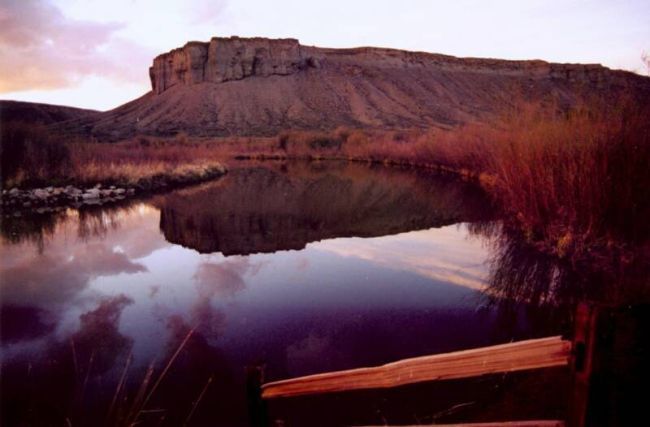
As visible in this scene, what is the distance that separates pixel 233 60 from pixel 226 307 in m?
80.1

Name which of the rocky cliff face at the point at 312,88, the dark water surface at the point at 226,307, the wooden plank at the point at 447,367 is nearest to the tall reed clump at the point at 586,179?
the dark water surface at the point at 226,307

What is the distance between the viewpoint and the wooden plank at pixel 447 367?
1654 millimetres

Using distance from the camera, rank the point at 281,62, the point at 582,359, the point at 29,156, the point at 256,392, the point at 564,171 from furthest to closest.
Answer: the point at 281,62
the point at 29,156
the point at 564,171
the point at 256,392
the point at 582,359

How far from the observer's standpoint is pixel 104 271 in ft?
22.1

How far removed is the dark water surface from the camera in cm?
351

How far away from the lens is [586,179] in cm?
Answer: 604

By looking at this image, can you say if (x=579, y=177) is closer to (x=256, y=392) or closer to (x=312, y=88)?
(x=256, y=392)

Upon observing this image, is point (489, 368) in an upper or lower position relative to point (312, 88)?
lower

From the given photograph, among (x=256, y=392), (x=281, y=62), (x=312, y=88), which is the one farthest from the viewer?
(x=281, y=62)

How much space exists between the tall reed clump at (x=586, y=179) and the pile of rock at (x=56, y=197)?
438 inches

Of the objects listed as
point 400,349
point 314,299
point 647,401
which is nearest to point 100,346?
point 314,299

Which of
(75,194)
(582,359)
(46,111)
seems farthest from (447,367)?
(46,111)

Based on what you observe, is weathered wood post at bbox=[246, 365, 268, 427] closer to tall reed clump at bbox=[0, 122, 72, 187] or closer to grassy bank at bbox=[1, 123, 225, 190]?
grassy bank at bbox=[1, 123, 225, 190]

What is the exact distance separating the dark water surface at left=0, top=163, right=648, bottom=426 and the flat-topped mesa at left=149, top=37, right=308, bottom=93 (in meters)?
72.0
